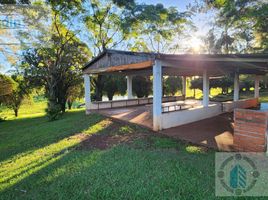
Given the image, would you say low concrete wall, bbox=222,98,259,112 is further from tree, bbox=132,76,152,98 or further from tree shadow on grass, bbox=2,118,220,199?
tree, bbox=132,76,152,98

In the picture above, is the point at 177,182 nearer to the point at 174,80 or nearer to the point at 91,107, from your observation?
the point at 91,107

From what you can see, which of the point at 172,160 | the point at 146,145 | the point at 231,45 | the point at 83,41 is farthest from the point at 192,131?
the point at 231,45

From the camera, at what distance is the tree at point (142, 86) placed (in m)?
22.3

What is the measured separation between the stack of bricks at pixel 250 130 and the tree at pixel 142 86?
1734cm

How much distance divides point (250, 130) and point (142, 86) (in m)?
18.0

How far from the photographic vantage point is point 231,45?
795 inches

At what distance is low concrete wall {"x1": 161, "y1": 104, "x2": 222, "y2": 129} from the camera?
26.0 feet

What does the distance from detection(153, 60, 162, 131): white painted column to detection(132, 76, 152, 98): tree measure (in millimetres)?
14929

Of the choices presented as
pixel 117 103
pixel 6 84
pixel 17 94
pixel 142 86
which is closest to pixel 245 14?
pixel 117 103

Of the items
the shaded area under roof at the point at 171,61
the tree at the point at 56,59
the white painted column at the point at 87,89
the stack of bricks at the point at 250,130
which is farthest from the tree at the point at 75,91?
the stack of bricks at the point at 250,130

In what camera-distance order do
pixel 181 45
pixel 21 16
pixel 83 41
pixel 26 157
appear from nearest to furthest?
pixel 26 157 → pixel 21 16 → pixel 83 41 → pixel 181 45

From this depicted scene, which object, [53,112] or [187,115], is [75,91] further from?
[187,115]

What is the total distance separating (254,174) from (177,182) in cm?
171

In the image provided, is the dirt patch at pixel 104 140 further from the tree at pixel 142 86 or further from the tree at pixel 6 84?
the tree at pixel 142 86
